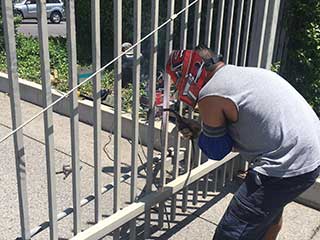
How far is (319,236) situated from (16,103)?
2505 mm

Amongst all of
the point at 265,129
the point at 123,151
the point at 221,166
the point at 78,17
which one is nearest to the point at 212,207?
the point at 221,166

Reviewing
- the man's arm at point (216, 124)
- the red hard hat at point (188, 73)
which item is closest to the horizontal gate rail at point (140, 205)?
the man's arm at point (216, 124)

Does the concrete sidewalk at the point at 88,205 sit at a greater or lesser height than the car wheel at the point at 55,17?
greater

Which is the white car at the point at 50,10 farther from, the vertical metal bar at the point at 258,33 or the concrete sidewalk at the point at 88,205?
the vertical metal bar at the point at 258,33

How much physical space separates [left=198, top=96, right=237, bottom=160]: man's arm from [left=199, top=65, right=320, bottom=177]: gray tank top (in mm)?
34

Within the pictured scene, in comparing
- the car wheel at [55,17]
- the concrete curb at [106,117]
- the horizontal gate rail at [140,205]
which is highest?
the horizontal gate rail at [140,205]

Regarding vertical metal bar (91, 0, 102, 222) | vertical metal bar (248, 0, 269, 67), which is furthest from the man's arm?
vertical metal bar (248, 0, 269, 67)

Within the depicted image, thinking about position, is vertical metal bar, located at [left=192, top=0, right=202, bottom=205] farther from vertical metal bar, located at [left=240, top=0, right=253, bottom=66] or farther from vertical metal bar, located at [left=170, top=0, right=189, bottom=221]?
vertical metal bar, located at [left=240, top=0, right=253, bottom=66]

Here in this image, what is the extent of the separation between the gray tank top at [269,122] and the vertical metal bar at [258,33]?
1.20 meters

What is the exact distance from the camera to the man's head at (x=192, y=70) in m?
2.31

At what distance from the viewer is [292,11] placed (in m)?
4.43

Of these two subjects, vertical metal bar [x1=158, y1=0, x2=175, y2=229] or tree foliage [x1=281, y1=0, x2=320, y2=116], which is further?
tree foliage [x1=281, y1=0, x2=320, y2=116]

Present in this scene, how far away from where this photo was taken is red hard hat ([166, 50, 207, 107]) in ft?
7.57

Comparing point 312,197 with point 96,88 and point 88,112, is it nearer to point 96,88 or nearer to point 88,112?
point 96,88
